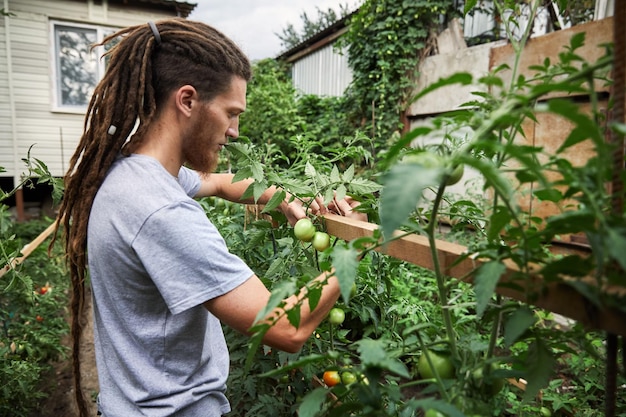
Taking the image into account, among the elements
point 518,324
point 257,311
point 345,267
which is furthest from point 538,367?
point 257,311

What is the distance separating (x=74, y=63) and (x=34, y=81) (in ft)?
2.60

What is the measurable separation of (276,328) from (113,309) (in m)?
0.47

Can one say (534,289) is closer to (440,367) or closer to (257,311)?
(440,367)

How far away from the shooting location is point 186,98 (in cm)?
123

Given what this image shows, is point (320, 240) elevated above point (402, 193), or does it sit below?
below

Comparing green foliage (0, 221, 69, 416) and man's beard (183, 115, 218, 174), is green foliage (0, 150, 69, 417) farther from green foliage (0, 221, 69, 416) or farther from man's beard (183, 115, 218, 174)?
man's beard (183, 115, 218, 174)

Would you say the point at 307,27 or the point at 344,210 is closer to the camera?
the point at 344,210

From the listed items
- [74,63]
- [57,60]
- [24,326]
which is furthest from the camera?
[74,63]

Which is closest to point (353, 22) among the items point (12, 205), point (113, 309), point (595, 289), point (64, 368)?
point (64, 368)

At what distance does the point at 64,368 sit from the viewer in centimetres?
355

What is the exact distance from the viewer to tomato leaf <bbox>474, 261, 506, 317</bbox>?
0.58 metres

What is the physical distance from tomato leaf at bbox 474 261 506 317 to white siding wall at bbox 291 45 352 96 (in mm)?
7582

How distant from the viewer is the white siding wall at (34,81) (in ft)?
26.7

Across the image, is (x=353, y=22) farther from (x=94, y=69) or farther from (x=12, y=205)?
(x=12, y=205)
